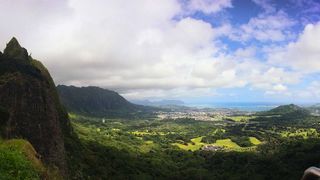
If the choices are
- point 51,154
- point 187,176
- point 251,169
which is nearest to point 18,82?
point 51,154

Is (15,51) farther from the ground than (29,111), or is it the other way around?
(15,51)

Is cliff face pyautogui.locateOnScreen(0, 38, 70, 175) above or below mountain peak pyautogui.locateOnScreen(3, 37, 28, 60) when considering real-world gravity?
below

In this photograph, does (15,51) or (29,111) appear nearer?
(29,111)

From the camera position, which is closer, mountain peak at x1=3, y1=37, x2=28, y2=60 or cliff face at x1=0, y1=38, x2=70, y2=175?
cliff face at x1=0, y1=38, x2=70, y2=175

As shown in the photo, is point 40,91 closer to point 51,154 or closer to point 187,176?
point 51,154
